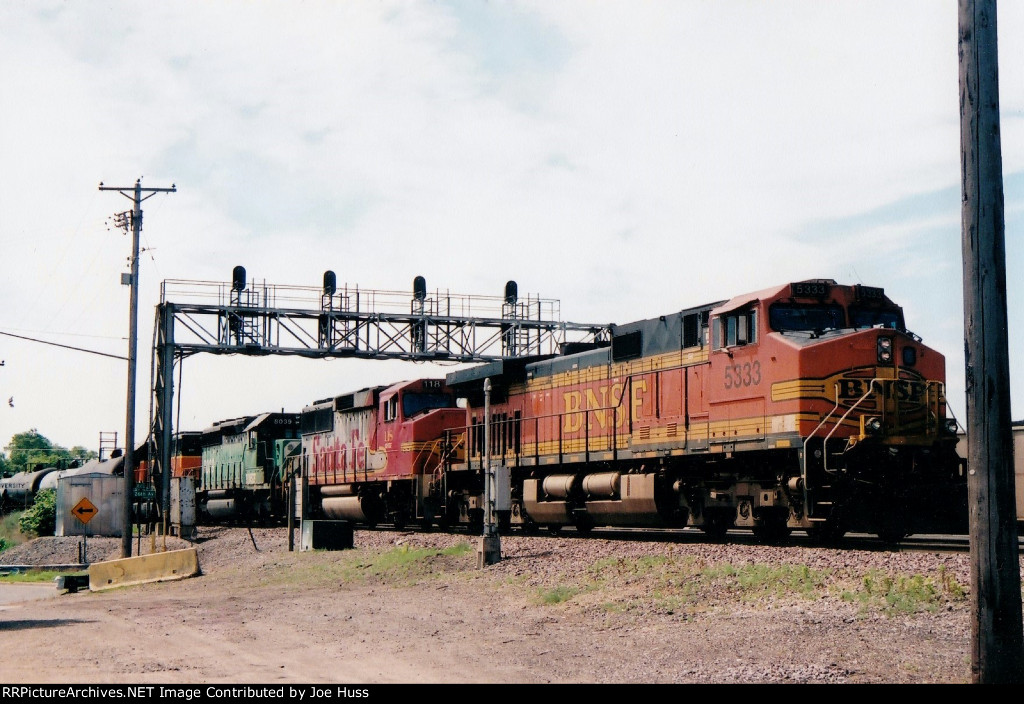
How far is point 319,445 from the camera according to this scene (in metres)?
37.9

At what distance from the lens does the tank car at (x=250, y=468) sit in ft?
137

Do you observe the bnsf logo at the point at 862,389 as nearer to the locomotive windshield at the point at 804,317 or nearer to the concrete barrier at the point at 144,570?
the locomotive windshield at the point at 804,317

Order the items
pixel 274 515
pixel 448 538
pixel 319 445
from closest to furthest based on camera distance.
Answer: pixel 448 538 → pixel 319 445 → pixel 274 515

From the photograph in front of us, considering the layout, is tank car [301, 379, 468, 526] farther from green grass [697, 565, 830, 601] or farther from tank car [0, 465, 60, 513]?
tank car [0, 465, 60, 513]

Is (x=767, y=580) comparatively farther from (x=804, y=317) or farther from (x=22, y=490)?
(x=22, y=490)

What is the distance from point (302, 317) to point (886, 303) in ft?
94.4

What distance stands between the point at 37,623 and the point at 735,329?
448 inches

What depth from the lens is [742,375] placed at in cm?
1795

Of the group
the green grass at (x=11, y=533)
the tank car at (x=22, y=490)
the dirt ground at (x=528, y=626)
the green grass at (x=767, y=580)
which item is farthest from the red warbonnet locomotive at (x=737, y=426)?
the tank car at (x=22, y=490)

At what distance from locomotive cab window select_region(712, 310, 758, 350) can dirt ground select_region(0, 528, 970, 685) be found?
332 cm

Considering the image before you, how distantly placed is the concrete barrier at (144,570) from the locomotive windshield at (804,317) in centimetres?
1286

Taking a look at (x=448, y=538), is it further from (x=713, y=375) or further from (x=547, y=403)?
(x=713, y=375)
